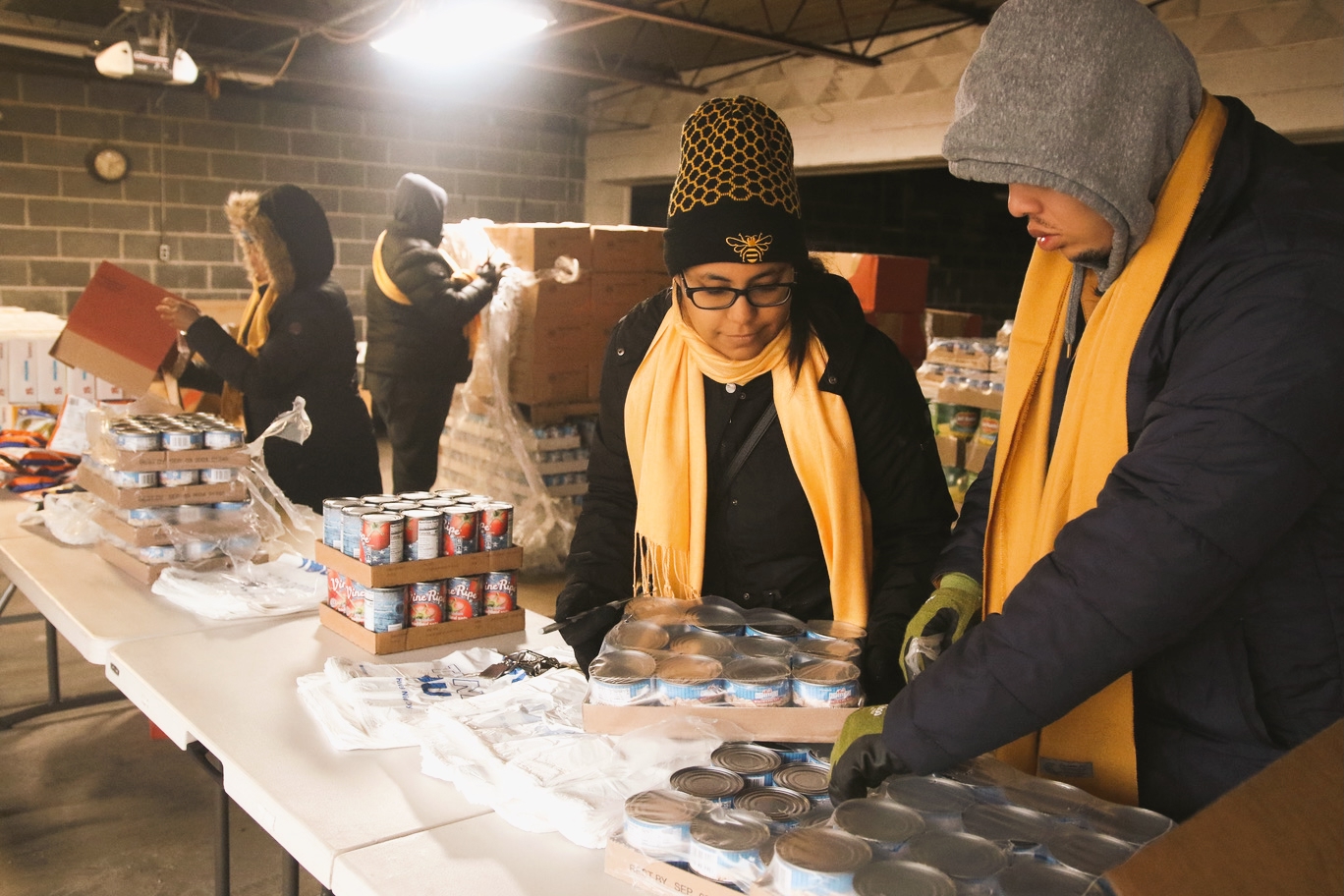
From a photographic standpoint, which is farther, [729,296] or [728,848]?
[729,296]

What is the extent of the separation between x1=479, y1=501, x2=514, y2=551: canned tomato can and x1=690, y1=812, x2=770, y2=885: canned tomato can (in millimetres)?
1152

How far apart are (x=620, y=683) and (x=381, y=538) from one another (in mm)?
885

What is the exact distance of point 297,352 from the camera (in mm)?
3404

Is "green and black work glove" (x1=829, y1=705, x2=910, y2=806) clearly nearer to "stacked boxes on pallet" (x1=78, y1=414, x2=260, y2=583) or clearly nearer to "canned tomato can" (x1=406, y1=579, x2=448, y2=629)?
"canned tomato can" (x1=406, y1=579, x2=448, y2=629)

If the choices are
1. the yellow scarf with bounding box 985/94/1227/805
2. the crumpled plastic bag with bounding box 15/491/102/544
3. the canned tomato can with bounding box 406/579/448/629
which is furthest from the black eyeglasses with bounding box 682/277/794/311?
the crumpled plastic bag with bounding box 15/491/102/544

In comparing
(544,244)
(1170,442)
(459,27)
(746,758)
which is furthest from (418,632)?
(459,27)

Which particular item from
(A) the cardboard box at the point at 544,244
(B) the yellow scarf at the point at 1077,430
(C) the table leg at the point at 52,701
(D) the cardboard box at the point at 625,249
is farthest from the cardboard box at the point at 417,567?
(D) the cardboard box at the point at 625,249

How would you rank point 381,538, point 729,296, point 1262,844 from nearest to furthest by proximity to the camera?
point 1262,844 < point 729,296 < point 381,538

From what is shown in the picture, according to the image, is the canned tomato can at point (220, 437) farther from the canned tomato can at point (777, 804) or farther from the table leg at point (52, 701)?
the canned tomato can at point (777, 804)

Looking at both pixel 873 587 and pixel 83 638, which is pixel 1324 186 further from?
pixel 83 638

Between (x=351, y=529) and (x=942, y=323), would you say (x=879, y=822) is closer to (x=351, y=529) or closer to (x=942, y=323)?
(x=351, y=529)

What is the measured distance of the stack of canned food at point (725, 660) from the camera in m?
1.32

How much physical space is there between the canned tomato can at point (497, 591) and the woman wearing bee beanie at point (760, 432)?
36cm

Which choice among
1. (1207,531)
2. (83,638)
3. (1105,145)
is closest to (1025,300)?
(1105,145)
